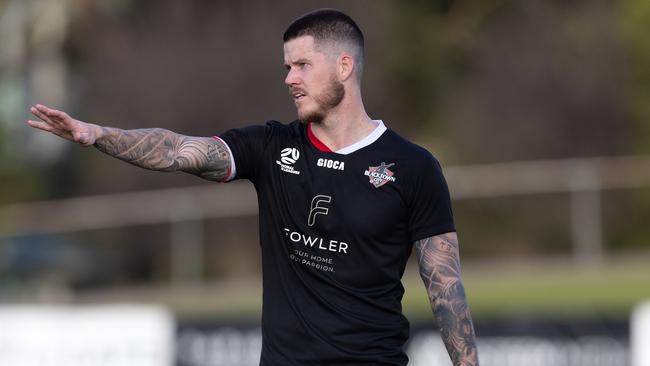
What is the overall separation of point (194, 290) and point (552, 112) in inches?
252

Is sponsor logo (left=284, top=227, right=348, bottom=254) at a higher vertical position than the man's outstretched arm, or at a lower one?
lower

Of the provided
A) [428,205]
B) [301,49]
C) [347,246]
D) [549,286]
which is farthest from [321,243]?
[549,286]

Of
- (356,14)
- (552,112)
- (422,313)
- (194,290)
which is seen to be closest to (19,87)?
(356,14)

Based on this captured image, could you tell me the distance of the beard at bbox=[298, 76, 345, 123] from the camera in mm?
5246

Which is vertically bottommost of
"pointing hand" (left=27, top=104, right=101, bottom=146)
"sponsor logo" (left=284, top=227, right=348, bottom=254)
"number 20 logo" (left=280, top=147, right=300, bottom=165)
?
"sponsor logo" (left=284, top=227, right=348, bottom=254)

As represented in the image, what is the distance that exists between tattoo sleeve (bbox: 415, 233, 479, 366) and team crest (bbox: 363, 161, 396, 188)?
30cm

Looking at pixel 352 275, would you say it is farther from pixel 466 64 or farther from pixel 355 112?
pixel 466 64

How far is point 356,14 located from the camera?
824 inches

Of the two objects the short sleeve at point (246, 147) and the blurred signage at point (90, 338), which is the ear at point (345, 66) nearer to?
the short sleeve at point (246, 147)

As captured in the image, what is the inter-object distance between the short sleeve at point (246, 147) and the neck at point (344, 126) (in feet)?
0.77

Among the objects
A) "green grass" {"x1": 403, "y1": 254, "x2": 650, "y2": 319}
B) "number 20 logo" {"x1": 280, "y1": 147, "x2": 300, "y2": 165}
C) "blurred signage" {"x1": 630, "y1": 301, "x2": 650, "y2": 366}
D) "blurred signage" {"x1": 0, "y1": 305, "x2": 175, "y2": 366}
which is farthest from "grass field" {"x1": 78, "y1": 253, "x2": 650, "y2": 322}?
"number 20 logo" {"x1": 280, "y1": 147, "x2": 300, "y2": 165}

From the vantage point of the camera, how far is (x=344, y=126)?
5.32 metres

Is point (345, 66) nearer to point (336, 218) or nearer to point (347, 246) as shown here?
point (336, 218)

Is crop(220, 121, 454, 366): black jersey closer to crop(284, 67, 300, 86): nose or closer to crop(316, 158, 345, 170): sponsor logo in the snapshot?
crop(316, 158, 345, 170): sponsor logo
